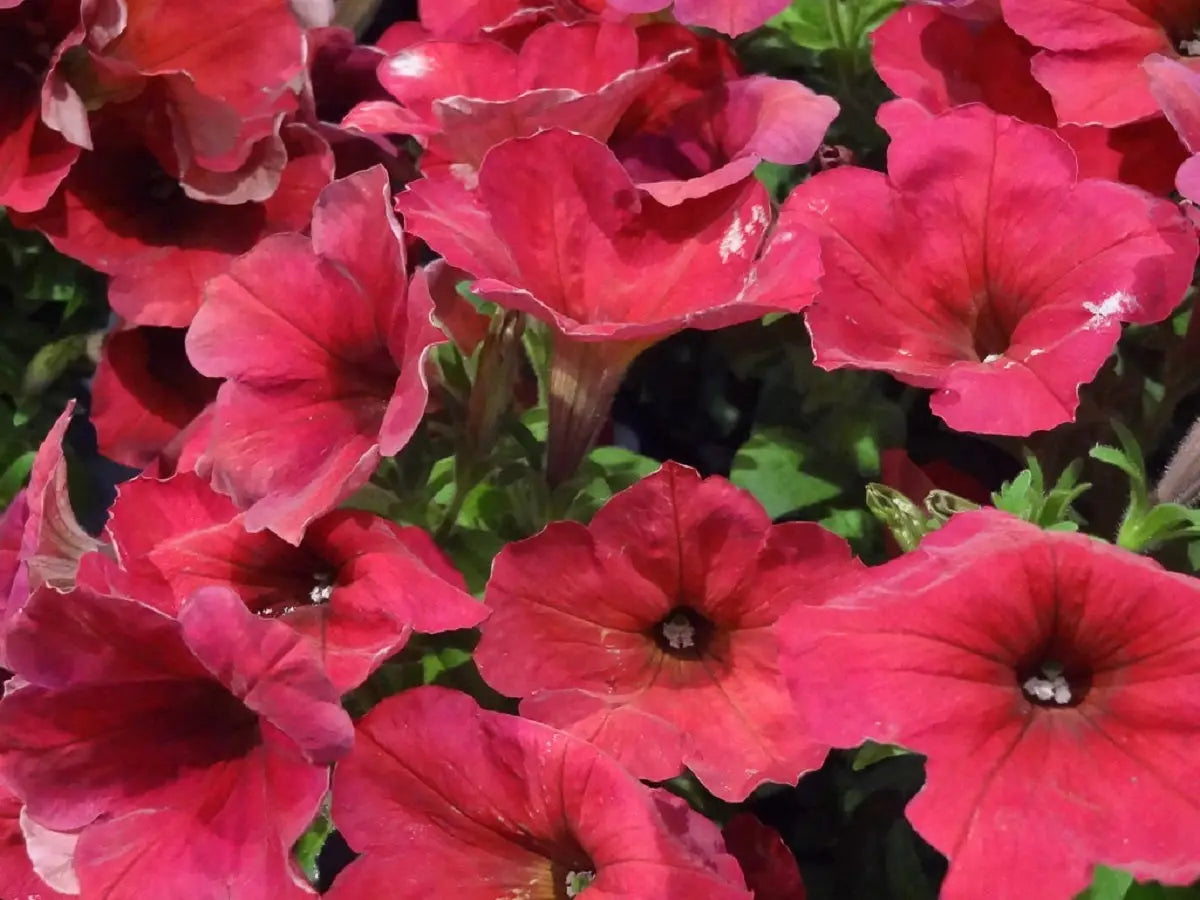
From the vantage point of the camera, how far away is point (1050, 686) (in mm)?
404

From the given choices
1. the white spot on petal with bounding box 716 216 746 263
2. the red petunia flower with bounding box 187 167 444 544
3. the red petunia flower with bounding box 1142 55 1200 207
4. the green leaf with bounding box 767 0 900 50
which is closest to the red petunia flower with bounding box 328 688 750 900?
the red petunia flower with bounding box 187 167 444 544

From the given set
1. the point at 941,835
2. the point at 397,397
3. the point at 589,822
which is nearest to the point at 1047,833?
the point at 941,835

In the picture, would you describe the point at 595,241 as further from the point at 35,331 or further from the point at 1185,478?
the point at 35,331

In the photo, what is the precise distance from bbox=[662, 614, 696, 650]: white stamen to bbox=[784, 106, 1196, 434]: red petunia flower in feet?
0.46

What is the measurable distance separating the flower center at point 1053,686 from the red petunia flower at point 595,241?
178 mm

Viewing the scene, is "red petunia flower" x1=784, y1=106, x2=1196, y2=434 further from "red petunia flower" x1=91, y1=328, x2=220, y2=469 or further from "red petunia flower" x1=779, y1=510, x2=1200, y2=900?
"red petunia flower" x1=91, y1=328, x2=220, y2=469

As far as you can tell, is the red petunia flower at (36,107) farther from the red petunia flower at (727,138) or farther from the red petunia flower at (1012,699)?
the red petunia flower at (1012,699)

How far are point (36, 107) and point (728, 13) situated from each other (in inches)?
15.1

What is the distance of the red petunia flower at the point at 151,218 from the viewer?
612 millimetres

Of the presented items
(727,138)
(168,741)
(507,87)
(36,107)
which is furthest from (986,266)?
(36,107)

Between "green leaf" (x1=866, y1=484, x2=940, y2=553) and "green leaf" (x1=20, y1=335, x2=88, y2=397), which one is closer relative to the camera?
"green leaf" (x1=866, y1=484, x2=940, y2=553)

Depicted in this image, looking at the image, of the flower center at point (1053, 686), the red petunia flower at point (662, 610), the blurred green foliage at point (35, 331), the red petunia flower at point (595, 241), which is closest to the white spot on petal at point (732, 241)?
the red petunia flower at point (595, 241)

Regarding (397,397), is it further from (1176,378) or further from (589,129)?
(1176,378)

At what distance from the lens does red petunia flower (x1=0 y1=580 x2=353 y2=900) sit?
0.40m
